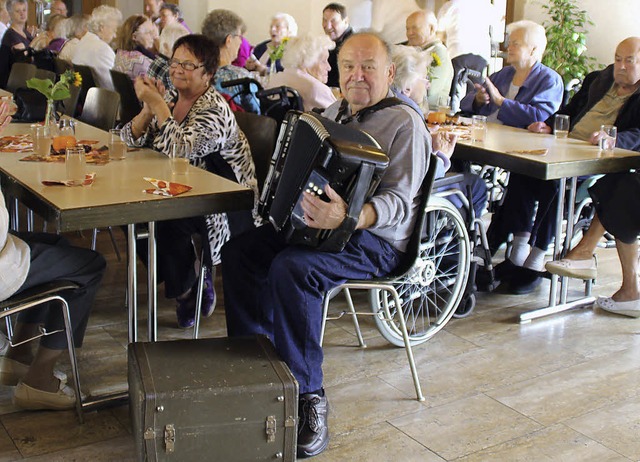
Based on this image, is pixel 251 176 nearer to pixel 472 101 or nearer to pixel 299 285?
pixel 299 285

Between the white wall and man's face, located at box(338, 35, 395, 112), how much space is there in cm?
542

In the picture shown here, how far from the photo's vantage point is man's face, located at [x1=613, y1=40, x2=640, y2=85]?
382cm

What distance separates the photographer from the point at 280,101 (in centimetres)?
417

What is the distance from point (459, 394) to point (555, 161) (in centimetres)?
98

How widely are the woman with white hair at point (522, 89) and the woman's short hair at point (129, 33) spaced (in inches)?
93.7

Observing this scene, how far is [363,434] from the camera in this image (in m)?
2.52

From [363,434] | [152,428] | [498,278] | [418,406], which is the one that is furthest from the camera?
[498,278]

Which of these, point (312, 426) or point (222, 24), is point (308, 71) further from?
point (312, 426)

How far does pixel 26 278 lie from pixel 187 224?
2.81 feet

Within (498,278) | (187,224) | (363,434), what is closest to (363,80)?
(187,224)

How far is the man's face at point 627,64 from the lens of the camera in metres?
3.82

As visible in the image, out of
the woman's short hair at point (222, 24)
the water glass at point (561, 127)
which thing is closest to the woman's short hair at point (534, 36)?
the water glass at point (561, 127)

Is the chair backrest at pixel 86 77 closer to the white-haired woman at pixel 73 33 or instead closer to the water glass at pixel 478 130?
the white-haired woman at pixel 73 33

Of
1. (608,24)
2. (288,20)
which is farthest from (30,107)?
(608,24)
